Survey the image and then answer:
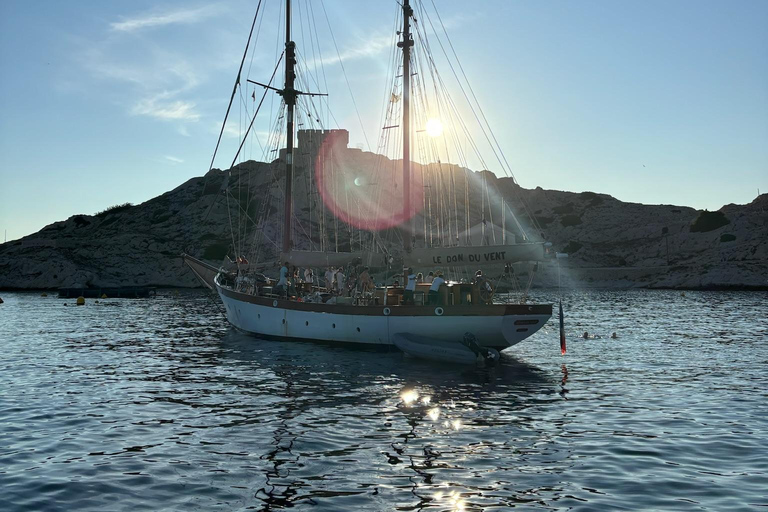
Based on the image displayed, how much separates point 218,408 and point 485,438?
30.3 ft

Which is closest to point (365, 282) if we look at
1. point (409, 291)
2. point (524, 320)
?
point (409, 291)

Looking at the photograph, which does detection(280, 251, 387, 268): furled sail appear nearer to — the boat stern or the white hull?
the white hull

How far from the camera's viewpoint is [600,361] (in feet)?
109

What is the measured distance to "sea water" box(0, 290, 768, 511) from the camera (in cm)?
1269

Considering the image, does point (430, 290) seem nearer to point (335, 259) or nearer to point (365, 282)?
point (365, 282)

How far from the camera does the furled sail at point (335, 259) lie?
3900 centimetres

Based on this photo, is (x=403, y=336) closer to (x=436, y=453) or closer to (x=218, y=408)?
(x=218, y=408)

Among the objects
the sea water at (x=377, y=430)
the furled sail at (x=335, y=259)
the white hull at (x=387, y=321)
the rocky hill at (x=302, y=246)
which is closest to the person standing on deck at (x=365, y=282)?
the furled sail at (x=335, y=259)

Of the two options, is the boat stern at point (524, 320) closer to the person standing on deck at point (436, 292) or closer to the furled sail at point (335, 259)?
the person standing on deck at point (436, 292)

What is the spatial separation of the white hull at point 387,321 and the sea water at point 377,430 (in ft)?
4.21

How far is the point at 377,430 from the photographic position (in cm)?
1795

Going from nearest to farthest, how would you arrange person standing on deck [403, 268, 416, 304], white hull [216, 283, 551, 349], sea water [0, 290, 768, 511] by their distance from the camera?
sea water [0, 290, 768, 511]
white hull [216, 283, 551, 349]
person standing on deck [403, 268, 416, 304]

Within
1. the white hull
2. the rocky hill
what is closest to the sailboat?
the white hull

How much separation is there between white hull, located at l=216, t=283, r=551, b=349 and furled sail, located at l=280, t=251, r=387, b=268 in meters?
3.81
